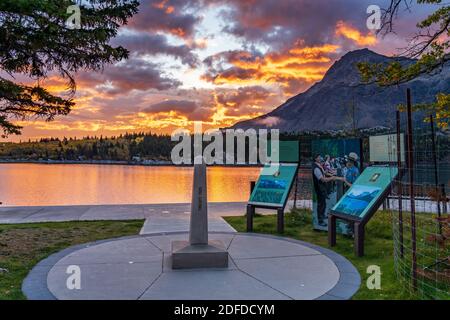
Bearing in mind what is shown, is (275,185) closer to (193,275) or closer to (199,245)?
(199,245)

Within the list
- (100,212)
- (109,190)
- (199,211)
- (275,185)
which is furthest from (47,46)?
(109,190)

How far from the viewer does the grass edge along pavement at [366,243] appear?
5148 mm

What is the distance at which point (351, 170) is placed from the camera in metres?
9.37

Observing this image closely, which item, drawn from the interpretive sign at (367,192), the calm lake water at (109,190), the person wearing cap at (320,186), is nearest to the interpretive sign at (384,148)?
the interpretive sign at (367,192)

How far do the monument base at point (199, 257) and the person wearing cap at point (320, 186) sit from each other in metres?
4.26

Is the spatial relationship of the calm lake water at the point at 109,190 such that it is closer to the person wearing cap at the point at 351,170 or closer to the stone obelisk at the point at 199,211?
the person wearing cap at the point at 351,170

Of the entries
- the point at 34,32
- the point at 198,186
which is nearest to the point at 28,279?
the point at 198,186

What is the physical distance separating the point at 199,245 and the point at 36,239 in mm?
4367

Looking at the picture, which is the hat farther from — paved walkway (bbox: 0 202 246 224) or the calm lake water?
the calm lake water
